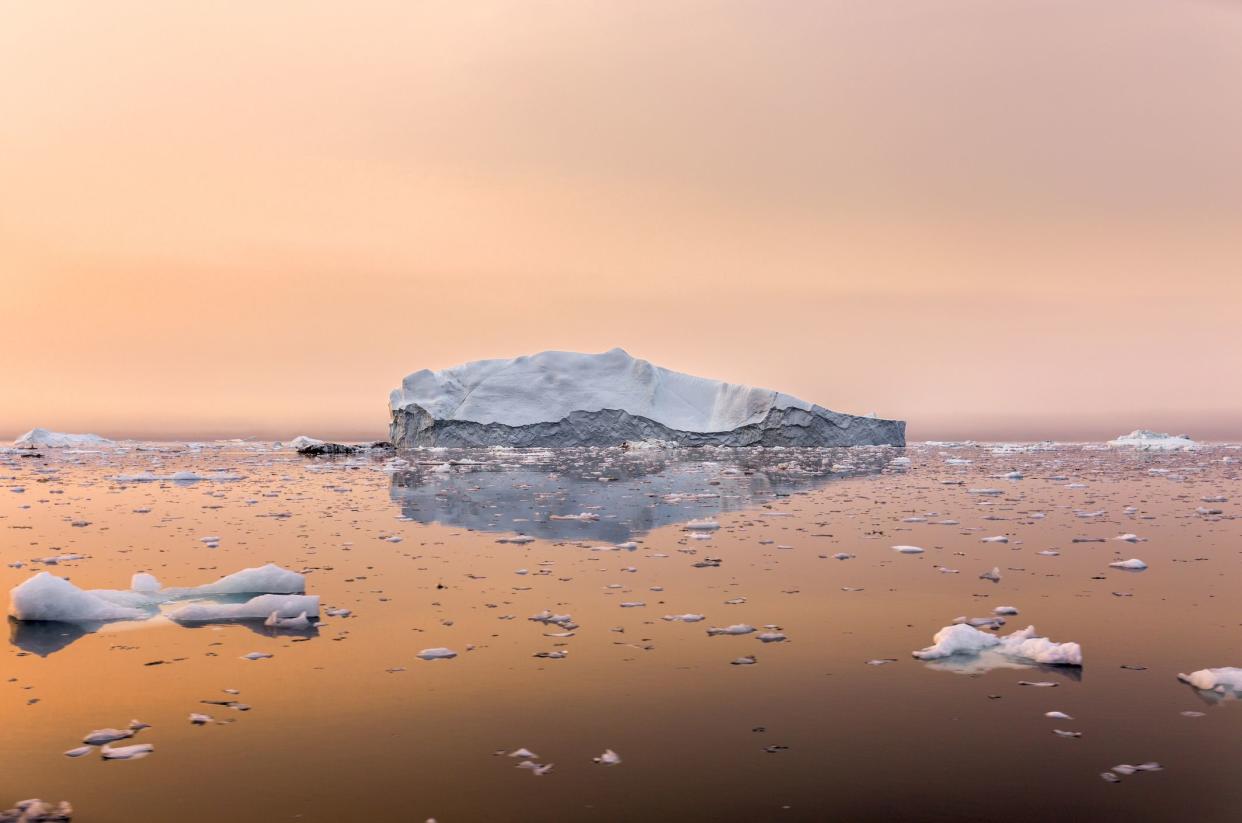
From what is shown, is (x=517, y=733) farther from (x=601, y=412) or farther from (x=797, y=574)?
(x=601, y=412)

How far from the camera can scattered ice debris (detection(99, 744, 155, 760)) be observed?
3.31 metres

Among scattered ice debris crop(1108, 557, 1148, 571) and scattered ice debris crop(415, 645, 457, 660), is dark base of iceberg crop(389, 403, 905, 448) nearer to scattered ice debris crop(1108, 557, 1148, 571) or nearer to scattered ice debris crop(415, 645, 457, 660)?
scattered ice debris crop(1108, 557, 1148, 571)

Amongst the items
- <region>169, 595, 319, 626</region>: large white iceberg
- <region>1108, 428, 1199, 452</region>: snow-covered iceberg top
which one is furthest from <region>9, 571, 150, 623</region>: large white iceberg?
<region>1108, 428, 1199, 452</region>: snow-covered iceberg top

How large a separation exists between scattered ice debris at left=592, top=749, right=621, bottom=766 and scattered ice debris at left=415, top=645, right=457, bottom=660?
1.64 meters

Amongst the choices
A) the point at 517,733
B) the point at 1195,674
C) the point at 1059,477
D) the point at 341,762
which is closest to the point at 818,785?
the point at 517,733

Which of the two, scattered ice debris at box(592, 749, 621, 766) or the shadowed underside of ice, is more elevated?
the shadowed underside of ice

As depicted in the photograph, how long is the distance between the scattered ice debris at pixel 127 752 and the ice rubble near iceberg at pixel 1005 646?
3804 millimetres

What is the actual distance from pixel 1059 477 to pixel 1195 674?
Result: 18186 mm

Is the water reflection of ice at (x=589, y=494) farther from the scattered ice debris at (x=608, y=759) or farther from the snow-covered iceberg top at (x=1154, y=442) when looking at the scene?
the snow-covered iceberg top at (x=1154, y=442)

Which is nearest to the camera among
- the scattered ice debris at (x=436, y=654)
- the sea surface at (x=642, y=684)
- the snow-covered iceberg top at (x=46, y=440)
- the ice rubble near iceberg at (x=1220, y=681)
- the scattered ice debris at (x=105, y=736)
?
the sea surface at (x=642, y=684)

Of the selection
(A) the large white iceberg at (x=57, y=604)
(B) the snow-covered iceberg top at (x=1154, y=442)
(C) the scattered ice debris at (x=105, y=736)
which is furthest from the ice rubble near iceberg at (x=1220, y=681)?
(B) the snow-covered iceberg top at (x=1154, y=442)

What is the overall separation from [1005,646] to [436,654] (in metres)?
3.25

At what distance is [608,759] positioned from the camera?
326cm

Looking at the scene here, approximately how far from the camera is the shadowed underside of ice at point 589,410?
4294 centimetres
